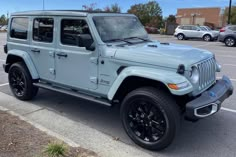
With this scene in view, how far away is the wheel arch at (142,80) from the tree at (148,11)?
64074mm

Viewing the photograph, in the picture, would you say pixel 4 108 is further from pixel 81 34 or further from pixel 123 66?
pixel 123 66

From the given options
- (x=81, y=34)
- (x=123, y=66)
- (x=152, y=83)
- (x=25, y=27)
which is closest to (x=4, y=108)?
(x=25, y=27)

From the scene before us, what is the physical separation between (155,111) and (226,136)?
1389 mm

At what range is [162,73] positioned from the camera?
3.95 m

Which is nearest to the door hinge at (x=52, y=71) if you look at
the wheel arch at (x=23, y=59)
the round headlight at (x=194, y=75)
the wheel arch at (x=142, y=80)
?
the wheel arch at (x=23, y=59)

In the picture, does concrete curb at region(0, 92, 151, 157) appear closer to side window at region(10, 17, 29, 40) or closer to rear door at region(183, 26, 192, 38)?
side window at region(10, 17, 29, 40)

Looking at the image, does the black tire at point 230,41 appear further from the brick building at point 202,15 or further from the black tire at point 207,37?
the brick building at point 202,15

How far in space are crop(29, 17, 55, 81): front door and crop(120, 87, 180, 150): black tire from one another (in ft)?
6.36

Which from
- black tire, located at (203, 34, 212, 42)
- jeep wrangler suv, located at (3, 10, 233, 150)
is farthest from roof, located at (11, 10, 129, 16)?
black tire, located at (203, 34, 212, 42)

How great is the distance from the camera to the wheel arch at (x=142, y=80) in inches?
151

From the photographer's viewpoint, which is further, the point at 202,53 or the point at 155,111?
the point at 202,53

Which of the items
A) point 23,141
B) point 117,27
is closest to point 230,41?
point 117,27

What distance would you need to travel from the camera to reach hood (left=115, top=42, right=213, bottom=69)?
13.2ft

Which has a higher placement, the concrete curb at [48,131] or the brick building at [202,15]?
the brick building at [202,15]
